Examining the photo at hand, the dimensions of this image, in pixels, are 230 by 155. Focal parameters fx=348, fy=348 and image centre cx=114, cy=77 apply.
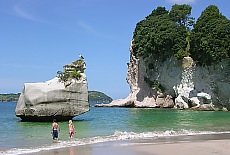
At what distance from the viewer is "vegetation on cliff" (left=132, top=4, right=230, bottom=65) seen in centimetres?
5956

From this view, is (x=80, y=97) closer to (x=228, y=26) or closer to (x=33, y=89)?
(x=33, y=89)

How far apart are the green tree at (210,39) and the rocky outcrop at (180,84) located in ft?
9.29

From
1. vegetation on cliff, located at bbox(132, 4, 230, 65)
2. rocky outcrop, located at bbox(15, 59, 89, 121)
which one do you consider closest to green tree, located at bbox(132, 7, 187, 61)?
vegetation on cliff, located at bbox(132, 4, 230, 65)

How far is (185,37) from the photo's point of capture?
69562 millimetres

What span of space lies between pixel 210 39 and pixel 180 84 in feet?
41.9

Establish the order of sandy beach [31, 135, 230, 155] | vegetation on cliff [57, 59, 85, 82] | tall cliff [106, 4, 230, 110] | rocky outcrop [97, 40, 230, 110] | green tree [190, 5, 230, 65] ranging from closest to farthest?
sandy beach [31, 135, 230, 155] → vegetation on cliff [57, 59, 85, 82] → green tree [190, 5, 230, 65] → tall cliff [106, 4, 230, 110] → rocky outcrop [97, 40, 230, 110]

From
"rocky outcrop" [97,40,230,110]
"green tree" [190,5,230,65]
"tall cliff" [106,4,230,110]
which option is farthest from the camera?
"rocky outcrop" [97,40,230,110]

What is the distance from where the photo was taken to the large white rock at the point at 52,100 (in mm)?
33219

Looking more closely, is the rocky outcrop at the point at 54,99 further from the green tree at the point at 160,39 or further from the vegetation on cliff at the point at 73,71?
the green tree at the point at 160,39

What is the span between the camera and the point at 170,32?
68.1 m

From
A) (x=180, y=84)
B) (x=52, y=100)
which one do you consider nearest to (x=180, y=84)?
(x=180, y=84)

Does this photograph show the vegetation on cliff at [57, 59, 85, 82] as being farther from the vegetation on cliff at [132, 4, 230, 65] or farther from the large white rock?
the vegetation on cliff at [132, 4, 230, 65]

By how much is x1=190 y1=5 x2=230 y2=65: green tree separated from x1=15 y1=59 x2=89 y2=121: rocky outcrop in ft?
101

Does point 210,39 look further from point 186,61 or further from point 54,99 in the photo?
point 54,99
